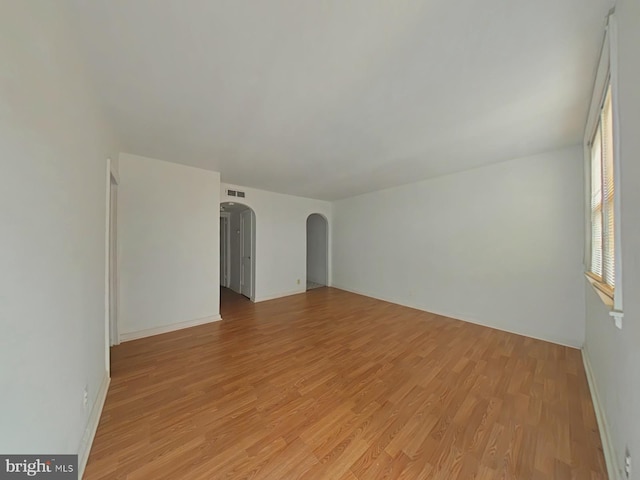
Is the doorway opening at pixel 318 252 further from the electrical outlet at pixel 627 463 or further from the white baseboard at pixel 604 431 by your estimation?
the electrical outlet at pixel 627 463

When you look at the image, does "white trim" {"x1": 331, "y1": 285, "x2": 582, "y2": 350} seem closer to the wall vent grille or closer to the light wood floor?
the light wood floor

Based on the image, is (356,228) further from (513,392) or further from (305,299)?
(513,392)

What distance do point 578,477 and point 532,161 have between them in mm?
3271

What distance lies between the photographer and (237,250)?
555 cm

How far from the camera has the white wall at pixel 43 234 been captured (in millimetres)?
723

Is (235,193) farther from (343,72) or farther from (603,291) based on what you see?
(603,291)

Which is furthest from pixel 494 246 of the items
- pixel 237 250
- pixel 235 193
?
pixel 237 250

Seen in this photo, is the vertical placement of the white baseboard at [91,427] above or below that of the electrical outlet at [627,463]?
below

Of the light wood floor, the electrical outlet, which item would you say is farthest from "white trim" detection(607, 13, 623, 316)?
the light wood floor

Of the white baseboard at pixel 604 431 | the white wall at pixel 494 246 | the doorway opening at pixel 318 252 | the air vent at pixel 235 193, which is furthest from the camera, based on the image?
the doorway opening at pixel 318 252

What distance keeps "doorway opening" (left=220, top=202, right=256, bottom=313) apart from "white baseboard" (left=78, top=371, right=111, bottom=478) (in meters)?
2.73

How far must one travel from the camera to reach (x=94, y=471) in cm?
123

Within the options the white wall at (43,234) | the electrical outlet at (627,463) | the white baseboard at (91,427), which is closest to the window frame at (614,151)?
the electrical outlet at (627,463)

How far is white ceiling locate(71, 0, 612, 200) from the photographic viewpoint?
1.07 metres
